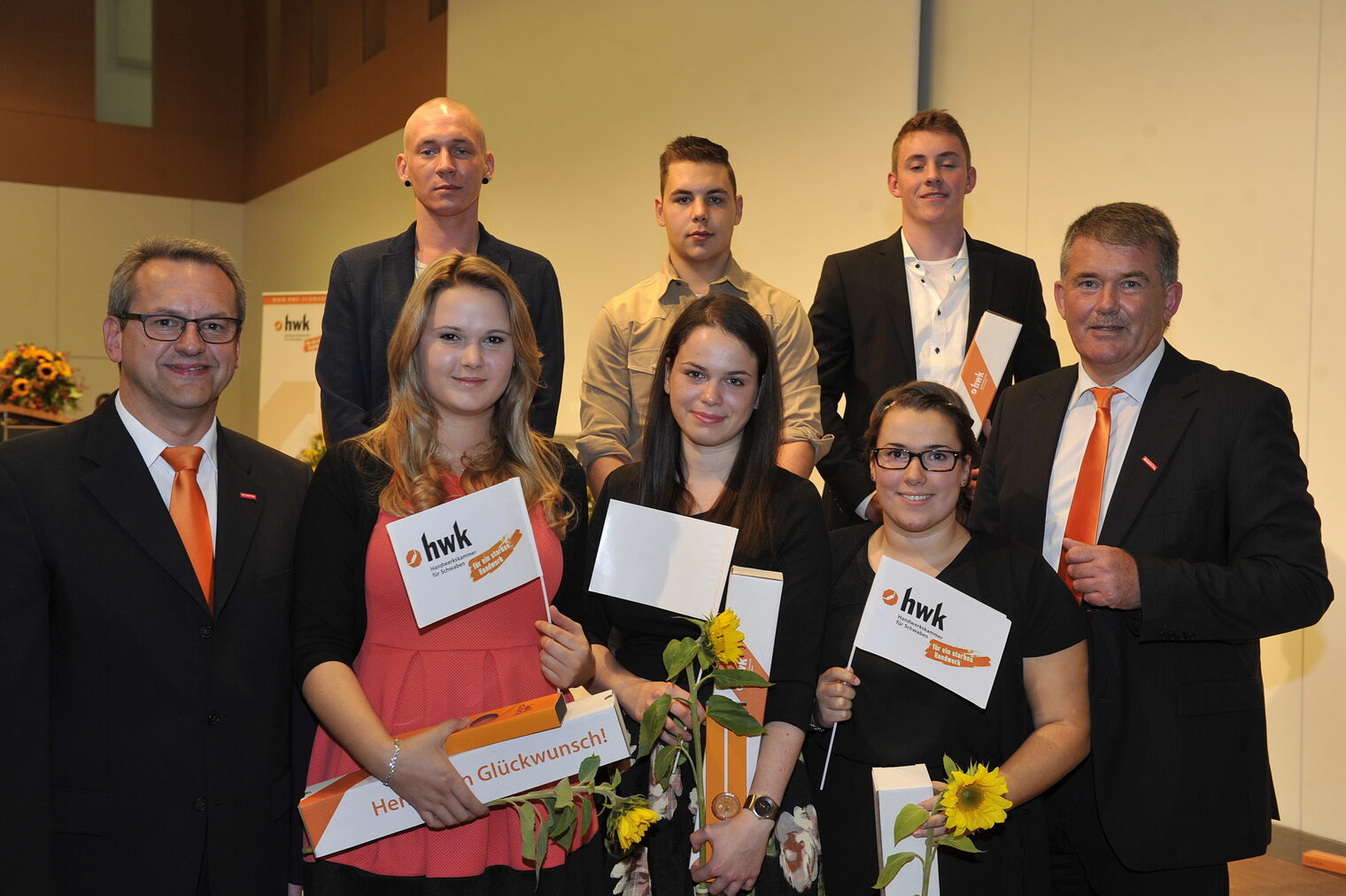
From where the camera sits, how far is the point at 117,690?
1963 mm

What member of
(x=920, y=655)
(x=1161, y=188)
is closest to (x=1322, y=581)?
(x=920, y=655)

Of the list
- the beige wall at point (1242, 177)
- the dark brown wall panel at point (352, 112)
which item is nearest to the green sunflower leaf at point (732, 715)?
the beige wall at point (1242, 177)

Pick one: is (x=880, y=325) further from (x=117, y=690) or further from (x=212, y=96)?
(x=212, y=96)

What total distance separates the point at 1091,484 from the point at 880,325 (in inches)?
44.5

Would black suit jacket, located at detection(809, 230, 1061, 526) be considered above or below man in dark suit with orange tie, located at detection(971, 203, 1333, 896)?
above

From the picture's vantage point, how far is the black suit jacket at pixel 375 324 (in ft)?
10.1

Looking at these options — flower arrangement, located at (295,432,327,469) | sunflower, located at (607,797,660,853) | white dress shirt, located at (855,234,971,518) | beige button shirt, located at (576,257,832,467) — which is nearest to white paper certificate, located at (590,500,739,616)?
sunflower, located at (607,797,660,853)

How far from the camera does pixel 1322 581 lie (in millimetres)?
2332

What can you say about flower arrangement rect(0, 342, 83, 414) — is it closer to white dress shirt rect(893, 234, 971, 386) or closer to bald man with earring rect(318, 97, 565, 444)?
bald man with earring rect(318, 97, 565, 444)

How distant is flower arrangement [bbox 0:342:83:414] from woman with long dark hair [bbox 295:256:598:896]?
6.52m

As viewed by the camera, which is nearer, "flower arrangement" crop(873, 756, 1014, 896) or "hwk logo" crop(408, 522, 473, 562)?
"flower arrangement" crop(873, 756, 1014, 896)

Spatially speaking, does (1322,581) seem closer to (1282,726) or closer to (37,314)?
(1282,726)

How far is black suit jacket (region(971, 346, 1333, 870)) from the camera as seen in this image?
7.45 ft

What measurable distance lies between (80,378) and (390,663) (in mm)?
11800
